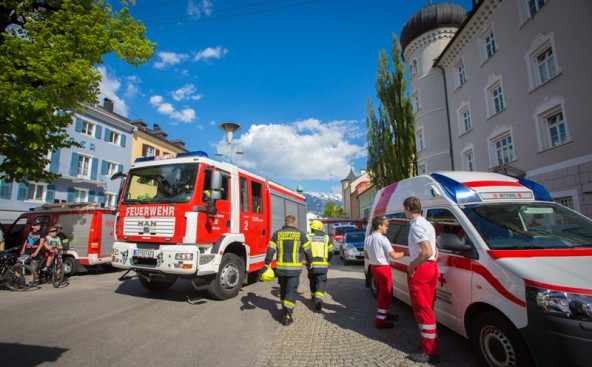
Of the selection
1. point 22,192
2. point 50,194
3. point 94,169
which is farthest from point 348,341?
point 94,169

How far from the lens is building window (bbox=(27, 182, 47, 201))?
2197cm

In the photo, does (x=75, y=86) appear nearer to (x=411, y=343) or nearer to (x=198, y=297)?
(x=198, y=297)

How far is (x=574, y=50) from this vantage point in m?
10.6

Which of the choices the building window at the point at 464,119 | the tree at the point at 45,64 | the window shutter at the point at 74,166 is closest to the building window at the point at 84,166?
the window shutter at the point at 74,166

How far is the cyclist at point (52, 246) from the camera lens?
8.75 meters

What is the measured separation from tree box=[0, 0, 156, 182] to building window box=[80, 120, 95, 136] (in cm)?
1786

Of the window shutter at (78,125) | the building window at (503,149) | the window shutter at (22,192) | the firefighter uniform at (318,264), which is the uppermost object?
the window shutter at (78,125)

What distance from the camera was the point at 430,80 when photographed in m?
22.1

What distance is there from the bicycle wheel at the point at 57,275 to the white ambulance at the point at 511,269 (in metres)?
9.32

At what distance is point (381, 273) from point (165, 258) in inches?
157

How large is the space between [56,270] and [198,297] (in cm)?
494

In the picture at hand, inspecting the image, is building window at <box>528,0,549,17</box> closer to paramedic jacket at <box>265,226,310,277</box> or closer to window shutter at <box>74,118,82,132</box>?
paramedic jacket at <box>265,226,310,277</box>

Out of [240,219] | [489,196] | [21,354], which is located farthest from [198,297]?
[489,196]

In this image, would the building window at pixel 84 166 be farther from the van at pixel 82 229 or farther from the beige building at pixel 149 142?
the van at pixel 82 229
